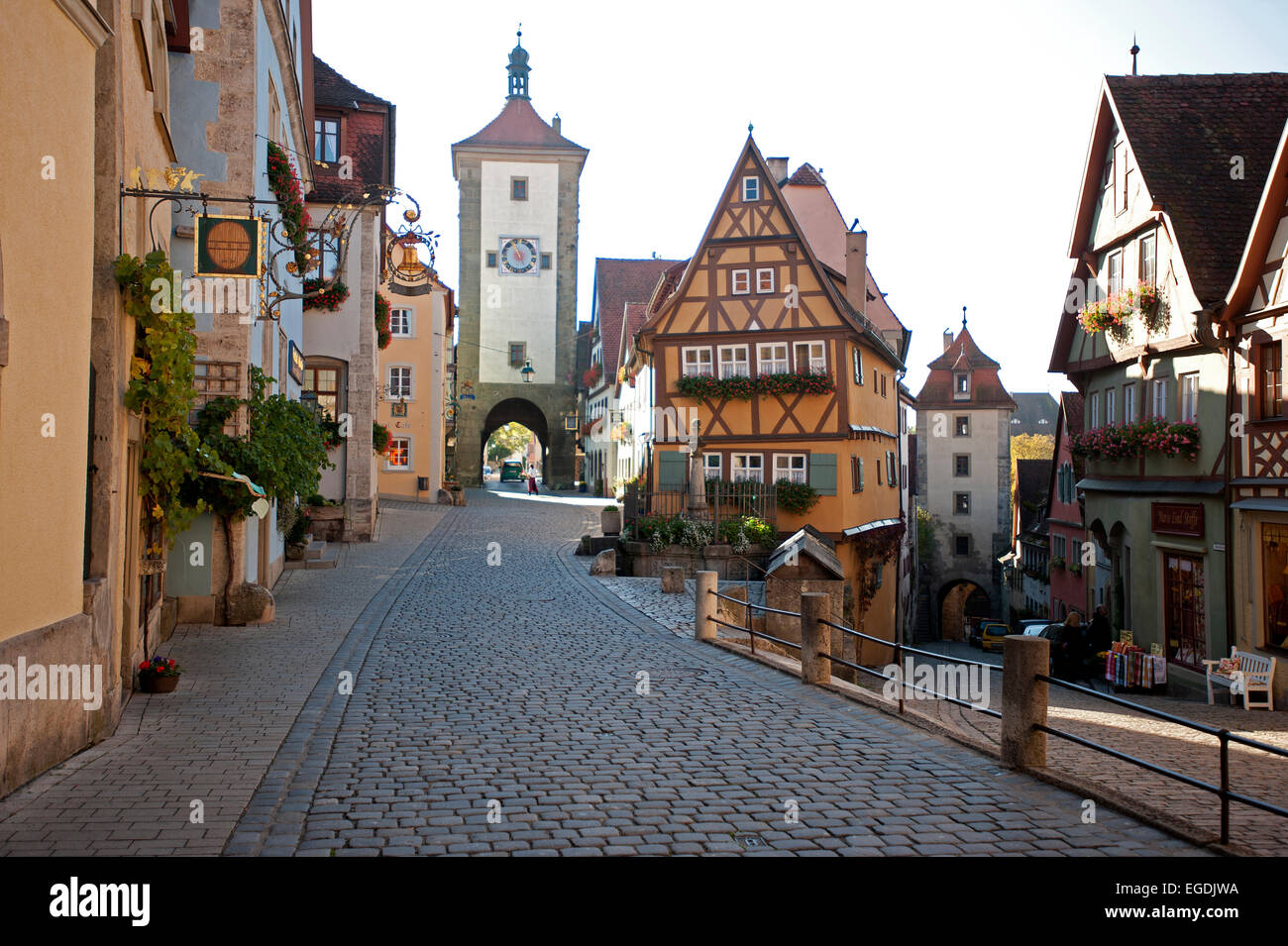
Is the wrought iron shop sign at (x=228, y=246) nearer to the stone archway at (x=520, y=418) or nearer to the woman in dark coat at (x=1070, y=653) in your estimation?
the woman in dark coat at (x=1070, y=653)

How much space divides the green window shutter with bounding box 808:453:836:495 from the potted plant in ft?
61.3

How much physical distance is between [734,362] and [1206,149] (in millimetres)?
11508

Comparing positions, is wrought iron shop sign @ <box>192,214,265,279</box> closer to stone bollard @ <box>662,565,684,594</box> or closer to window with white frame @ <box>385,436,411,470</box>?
stone bollard @ <box>662,565,684,594</box>

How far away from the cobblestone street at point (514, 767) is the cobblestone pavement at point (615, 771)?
0.08ft

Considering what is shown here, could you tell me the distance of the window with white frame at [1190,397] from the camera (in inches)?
714

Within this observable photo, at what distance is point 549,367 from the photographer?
54312mm

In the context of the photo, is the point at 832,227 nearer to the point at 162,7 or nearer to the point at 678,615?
the point at 678,615

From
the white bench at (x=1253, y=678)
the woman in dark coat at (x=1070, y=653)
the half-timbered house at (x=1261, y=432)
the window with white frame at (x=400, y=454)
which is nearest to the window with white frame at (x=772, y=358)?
the woman in dark coat at (x=1070, y=653)

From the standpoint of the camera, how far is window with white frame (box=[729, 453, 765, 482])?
27.2 m

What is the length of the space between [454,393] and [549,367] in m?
Result: 5.01

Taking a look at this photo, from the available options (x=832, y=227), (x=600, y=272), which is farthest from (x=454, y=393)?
(x=832, y=227)

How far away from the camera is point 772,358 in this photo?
27.3 metres

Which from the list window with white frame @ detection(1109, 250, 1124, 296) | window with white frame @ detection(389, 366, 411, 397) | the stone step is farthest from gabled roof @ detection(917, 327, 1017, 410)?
the stone step

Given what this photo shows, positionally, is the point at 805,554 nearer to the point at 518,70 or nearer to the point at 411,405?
the point at 411,405
